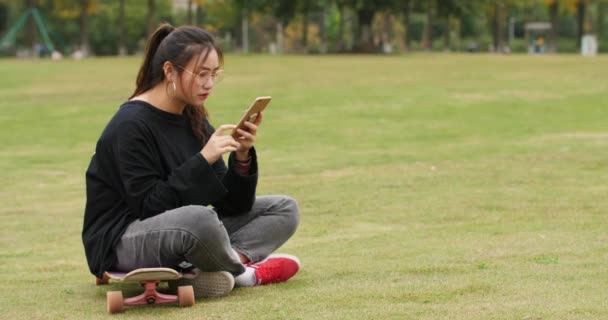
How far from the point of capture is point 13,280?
6965 mm

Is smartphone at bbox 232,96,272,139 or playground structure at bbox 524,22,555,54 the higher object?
smartphone at bbox 232,96,272,139

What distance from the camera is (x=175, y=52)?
18.9 ft

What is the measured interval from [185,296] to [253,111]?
0.99 m

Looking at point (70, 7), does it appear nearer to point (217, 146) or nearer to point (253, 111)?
point (253, 111)

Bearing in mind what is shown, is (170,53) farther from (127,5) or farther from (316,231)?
(127,5)

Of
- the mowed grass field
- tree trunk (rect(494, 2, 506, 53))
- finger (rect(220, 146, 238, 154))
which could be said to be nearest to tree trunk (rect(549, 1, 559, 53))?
tree trunk (rect(494, 2, 506, 53))

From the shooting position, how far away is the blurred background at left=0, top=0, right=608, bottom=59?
64438 millimetres

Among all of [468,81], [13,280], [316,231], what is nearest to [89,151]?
[316,231]

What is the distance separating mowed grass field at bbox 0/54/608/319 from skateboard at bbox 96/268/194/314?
0.20 feet

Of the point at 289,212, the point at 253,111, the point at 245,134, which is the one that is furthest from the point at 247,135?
the point at 289,212

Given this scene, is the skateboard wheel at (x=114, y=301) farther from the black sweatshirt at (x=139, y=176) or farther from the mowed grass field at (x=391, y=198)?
the black sweatshirt at (x=139, y=176)

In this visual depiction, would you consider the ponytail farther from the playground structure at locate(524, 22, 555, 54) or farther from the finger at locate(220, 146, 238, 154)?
the playground structure at locate(524, 22, 555, 54)

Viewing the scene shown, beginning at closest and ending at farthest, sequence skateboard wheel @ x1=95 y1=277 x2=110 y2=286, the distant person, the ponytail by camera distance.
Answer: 1. the ponytail
2. skateboard wheel @ x1=95 y1=277 x2=110 y2=286
3. the distant person

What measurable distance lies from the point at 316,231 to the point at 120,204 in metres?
3.38
